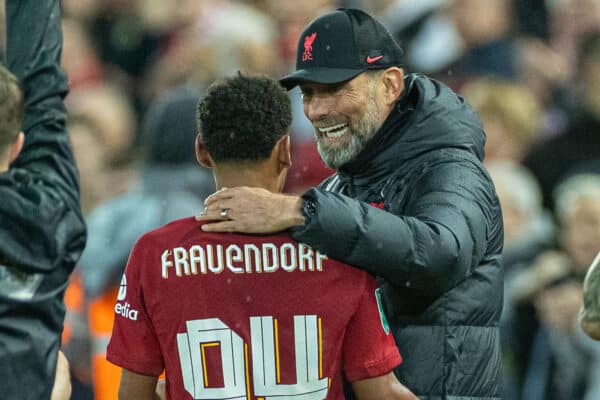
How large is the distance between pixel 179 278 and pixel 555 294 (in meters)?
3.65

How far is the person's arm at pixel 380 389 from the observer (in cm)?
402

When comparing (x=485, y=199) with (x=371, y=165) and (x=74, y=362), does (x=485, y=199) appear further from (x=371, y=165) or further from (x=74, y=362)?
(x=74, y=362)

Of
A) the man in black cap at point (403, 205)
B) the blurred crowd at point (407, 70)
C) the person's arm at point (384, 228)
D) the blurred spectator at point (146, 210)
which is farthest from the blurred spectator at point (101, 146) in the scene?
the person's arm at point (384, 228)

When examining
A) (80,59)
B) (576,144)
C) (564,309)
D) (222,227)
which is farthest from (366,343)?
(80,59)

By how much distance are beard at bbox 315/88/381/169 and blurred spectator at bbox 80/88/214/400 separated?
179 centimetres

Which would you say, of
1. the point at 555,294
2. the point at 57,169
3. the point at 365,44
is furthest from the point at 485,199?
the point at 555,294

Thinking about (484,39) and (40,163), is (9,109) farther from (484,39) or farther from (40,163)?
(484,39)

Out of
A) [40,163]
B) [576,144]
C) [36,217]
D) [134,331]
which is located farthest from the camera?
[576,144]

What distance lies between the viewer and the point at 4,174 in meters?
3.72

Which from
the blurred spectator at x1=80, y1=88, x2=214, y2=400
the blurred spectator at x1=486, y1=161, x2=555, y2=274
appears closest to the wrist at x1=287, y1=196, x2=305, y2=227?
the blurred spectator at x1=80, y1=88, x2=214, y2=400

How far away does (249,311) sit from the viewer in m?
3.91

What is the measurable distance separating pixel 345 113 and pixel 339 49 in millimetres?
214

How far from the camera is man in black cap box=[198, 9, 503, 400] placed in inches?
157

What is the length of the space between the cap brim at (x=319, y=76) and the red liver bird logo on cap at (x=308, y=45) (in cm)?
5
